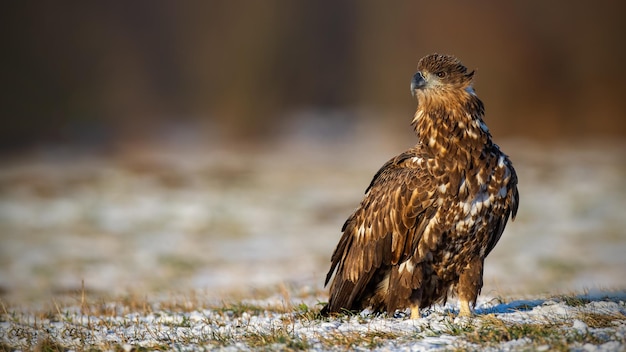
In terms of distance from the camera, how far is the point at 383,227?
23.8 ft

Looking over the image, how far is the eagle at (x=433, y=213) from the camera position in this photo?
276 inches

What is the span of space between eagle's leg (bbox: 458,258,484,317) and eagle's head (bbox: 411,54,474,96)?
5.21ft

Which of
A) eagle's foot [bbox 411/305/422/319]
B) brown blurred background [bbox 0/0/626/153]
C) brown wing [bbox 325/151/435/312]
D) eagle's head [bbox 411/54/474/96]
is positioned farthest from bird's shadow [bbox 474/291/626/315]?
brown blurred background [bbox 0/0/626/153]

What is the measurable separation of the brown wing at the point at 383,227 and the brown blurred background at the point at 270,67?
2386 cm

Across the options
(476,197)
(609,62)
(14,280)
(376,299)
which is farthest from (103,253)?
(609,62)

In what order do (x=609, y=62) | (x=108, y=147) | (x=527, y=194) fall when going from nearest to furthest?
1. (x=527, y=194)
2. (x=609, y=62)
3. (x=108, y=147)

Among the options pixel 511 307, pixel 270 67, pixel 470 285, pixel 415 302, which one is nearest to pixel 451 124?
pixel 470 285

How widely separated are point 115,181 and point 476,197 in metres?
18.9

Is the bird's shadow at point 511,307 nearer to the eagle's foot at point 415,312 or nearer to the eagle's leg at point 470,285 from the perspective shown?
the eagle's leg at point 470,285

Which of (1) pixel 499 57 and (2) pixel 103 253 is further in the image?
(1) pixel 499 57

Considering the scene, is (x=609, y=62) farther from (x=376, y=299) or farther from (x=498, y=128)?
(x=376, y=299)

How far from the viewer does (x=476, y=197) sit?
6.96 meters

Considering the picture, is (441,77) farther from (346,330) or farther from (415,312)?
(346,330)

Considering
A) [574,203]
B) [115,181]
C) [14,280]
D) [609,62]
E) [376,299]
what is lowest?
[376,299]
